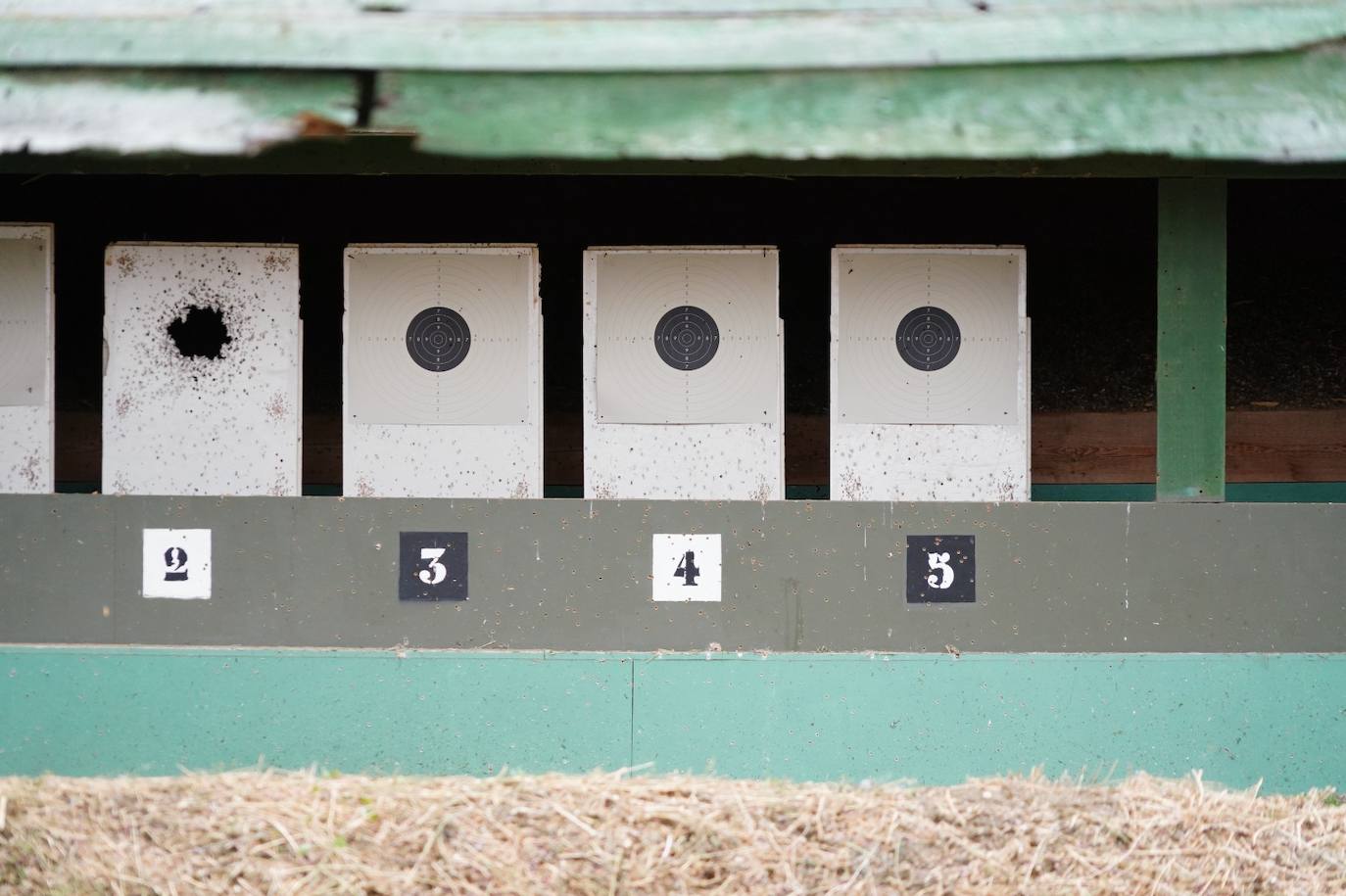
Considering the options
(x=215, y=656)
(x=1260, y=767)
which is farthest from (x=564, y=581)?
(x=1260, y=767)

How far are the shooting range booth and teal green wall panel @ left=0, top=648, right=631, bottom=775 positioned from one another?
11 mm

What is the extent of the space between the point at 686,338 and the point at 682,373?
0.12m

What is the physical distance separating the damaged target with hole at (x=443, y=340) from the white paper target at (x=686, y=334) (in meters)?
0.45

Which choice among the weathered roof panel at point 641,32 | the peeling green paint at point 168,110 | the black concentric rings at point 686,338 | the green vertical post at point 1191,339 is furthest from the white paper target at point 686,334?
the green vertical post at point 1191,339

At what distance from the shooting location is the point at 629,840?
218 cm

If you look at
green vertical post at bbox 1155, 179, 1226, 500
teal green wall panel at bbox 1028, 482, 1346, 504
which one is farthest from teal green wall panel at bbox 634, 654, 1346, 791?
teal green wall panel at bbox 1028, 482, 1346, 504

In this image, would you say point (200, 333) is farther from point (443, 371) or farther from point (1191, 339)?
point (1191, 339)

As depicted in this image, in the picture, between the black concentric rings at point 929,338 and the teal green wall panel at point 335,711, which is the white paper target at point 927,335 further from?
the teal green wall panel at point 335,711

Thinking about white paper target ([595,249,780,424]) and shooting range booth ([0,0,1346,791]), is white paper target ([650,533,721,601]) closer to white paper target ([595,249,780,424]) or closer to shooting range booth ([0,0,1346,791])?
shooting range booth ([0,0,1346,791])

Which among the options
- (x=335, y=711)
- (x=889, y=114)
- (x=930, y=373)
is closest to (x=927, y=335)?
(x=930, y=373)

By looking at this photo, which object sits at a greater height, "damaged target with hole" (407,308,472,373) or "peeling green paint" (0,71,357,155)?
"peeling green paint" (0,71,357,155)

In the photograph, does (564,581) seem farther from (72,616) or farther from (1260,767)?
(1260,767)

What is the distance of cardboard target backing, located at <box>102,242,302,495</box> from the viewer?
385 cm

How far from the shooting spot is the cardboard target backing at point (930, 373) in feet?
12.7
